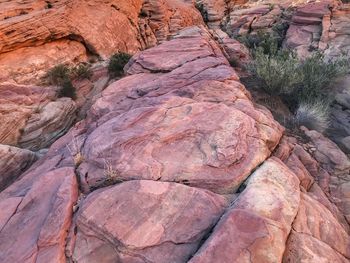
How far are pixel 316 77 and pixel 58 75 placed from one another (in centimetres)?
643

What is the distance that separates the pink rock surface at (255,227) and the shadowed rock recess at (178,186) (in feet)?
0.04

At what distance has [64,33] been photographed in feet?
35.6

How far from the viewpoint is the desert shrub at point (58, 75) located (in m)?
9.39

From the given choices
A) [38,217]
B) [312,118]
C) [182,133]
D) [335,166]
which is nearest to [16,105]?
[38,217]

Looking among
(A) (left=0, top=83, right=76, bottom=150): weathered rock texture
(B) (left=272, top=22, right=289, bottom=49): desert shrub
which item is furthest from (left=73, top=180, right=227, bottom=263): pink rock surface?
(B) (left=272, top=22, right=289, bottom=49): desert shrub

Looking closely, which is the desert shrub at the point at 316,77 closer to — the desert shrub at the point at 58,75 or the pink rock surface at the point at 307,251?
the pink rock surface at the point at 307,251

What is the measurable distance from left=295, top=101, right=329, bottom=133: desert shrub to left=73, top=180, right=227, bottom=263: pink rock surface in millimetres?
3668

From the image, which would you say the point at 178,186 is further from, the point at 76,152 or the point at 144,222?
the point at 76,152

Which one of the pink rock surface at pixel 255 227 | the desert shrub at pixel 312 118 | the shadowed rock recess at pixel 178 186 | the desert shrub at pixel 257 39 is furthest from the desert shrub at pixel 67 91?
the desert shrub at pixel 257 39

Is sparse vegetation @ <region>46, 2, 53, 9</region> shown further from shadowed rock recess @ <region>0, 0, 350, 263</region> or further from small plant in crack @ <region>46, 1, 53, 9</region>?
shadowed rock recess @ <region>0, 0, 350, 263</region>

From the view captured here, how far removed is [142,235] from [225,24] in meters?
16.2

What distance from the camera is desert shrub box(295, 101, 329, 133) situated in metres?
7.07

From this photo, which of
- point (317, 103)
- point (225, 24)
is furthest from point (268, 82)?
point (225, 24)

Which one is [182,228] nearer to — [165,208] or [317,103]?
[165,208]
